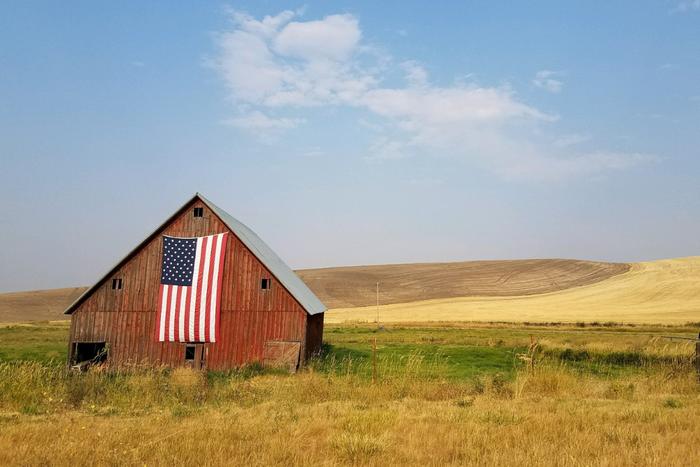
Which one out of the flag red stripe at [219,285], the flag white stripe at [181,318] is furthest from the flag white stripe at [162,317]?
the flag red stripe at [219,285]

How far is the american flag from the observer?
27062 mm

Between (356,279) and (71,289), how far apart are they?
5175 centimetres

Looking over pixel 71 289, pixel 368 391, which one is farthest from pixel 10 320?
pixel 368 391

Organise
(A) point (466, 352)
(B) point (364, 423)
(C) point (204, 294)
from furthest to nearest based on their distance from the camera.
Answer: (A) point (466, 352) < (C) point (204, 294) < (B) point (364, 423)

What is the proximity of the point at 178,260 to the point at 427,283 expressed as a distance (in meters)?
73.7

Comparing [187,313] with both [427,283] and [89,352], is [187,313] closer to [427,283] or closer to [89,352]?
[89,352]

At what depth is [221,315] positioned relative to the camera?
88.8 feet

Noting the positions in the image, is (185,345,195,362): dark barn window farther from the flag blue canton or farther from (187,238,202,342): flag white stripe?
the flag blue canton

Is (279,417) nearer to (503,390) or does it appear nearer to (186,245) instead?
(503,390)

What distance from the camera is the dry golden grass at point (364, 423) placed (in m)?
7.59

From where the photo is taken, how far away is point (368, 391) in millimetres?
13164

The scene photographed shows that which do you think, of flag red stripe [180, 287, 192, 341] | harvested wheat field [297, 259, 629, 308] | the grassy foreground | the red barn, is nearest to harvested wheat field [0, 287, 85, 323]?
harvested wheat field [297, 259, 629, 308]

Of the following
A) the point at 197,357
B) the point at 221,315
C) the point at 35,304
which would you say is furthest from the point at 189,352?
the point at 35,304

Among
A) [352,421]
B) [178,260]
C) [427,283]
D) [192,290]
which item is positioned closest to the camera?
[352,421]
